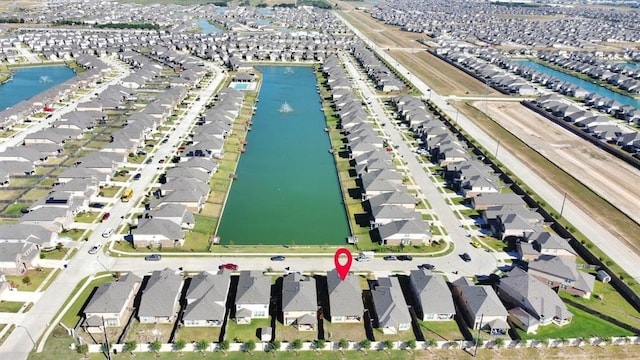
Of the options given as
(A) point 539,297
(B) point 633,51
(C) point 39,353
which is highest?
(B) point 633,51

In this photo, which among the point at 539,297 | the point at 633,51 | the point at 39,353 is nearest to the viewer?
the point at 39,353

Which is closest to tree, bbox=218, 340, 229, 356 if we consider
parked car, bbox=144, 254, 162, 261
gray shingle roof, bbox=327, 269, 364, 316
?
gray shingle roof, bbox=327, 269, 364, 316

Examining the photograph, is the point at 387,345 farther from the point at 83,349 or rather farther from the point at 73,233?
the point at 73,233

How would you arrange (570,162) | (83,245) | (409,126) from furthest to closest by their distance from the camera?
1. (409,126)
2. (570,162)
3. (83,245)

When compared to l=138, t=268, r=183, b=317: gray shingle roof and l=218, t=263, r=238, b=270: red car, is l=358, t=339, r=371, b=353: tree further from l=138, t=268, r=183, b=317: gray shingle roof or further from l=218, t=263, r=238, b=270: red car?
l=138, t=268, r=183, b=317: gray shingle roof

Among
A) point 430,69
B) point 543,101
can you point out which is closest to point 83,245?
point 543,101

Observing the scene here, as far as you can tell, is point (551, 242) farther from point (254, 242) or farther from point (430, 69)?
point (430, 69)

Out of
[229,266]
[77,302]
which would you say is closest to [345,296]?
[229,266]
